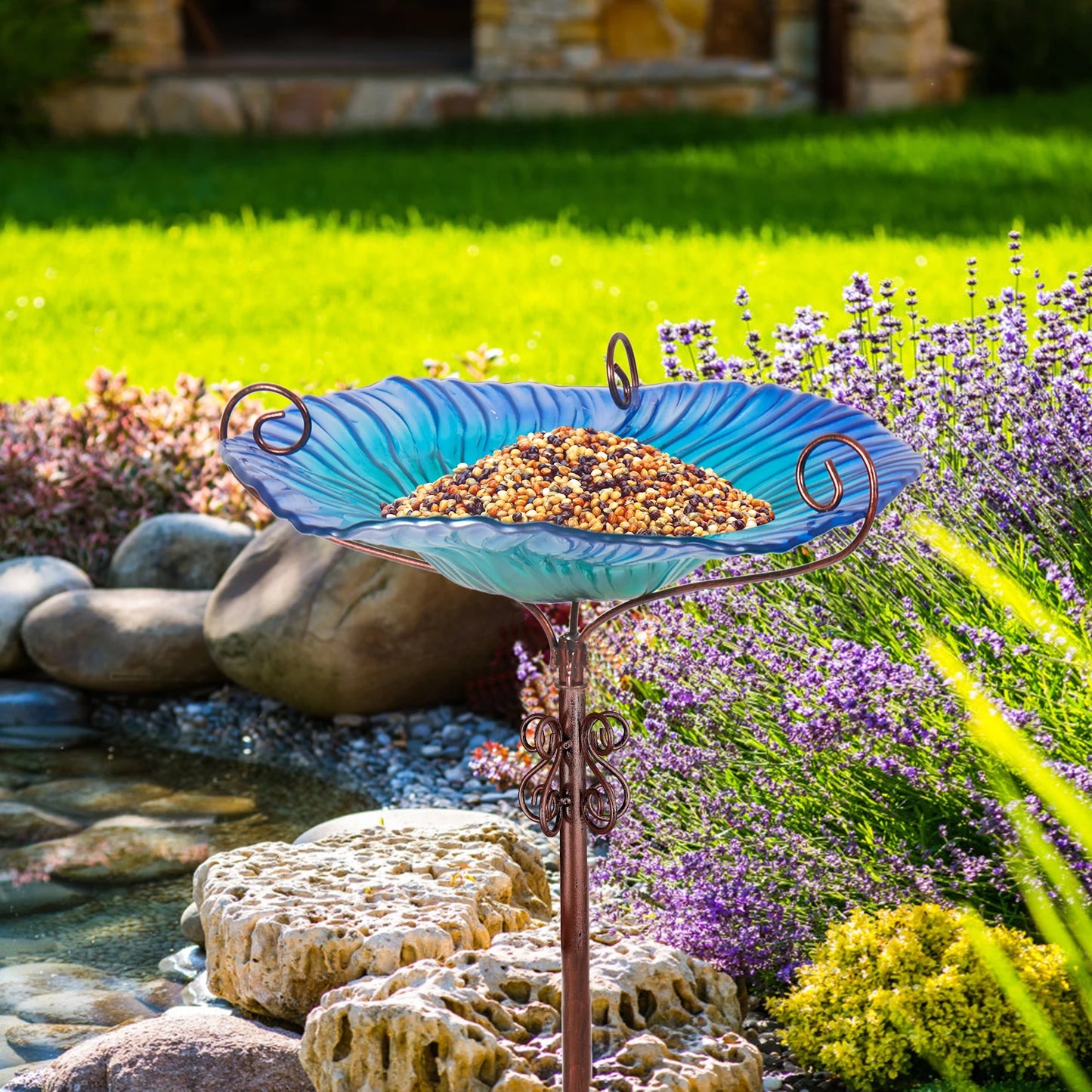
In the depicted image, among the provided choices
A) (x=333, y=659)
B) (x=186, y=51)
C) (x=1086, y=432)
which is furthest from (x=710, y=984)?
(x=186, y=51)

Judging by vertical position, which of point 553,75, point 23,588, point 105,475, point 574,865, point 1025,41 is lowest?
point 23,588

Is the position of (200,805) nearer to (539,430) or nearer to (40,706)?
(40,706)

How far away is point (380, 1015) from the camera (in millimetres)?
2408

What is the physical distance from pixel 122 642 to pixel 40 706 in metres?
0.31

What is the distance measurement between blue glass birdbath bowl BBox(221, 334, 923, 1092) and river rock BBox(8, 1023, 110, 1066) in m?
1.18

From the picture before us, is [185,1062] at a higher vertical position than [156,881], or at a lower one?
higher

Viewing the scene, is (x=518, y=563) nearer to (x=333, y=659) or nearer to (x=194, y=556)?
(x=333, y=659)

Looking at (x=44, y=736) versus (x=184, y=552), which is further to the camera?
(x=184, y=552)

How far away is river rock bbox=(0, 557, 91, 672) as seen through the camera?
15.9ft

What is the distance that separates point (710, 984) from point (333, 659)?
1967mm

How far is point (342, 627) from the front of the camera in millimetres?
4363

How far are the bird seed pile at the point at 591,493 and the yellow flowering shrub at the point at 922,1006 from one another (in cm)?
80

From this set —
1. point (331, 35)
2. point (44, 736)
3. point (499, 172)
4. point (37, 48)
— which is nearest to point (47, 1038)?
point (44, 736)

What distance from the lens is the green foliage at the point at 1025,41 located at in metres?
13.2
